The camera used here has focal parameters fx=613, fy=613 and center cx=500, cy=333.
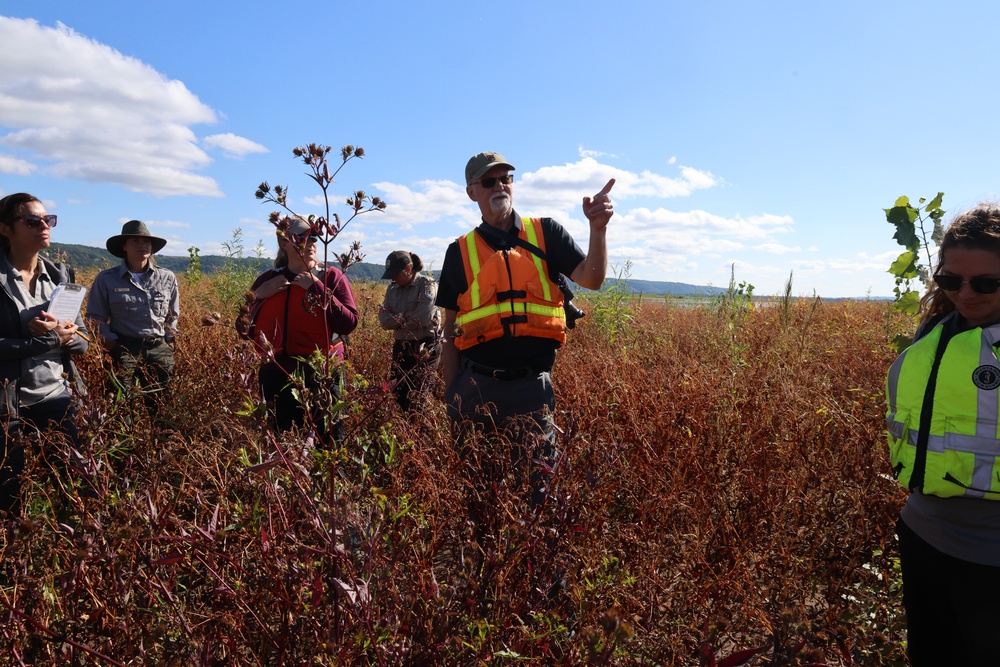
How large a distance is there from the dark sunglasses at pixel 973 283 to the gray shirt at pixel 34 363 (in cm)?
341

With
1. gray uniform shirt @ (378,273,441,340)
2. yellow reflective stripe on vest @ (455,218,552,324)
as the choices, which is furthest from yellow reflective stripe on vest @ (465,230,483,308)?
gray uniform shirt @ (378,273,441,340)

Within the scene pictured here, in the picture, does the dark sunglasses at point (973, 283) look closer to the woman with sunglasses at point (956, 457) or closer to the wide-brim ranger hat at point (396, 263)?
the woman with sunglasses at point (956, 457)

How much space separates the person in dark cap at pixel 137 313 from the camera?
13.8ft

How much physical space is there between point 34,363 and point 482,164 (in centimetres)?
230

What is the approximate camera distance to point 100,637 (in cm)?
169

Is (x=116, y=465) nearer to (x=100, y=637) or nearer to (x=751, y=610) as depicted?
(x=100, y=637)

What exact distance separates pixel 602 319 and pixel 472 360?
426cm

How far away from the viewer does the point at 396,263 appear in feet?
17.5

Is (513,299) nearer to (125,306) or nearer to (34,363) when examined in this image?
(34,363)

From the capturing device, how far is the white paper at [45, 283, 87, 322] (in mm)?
2959

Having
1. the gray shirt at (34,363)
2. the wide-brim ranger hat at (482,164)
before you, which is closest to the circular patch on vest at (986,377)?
the wide-brim ranger hat at (482,164)

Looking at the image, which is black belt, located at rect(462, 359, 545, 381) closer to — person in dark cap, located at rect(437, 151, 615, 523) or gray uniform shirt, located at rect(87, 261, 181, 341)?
person in dark cap, located at rect(437, 151, 615, 523)

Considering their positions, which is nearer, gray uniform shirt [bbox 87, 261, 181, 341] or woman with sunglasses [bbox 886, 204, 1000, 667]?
woman with sunglasses [bbox 886, 204, 1000, 667]

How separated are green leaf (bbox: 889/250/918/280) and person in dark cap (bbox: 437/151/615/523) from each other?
1.40 m
